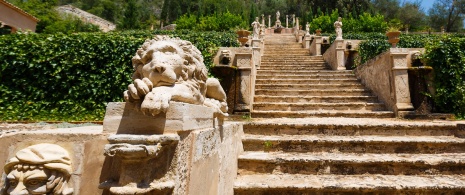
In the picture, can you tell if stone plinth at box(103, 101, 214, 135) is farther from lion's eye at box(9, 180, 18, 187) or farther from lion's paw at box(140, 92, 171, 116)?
lion's eye at box(9, 180, 18, 187)

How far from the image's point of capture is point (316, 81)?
7375mm

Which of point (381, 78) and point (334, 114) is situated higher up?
point (381, 78)

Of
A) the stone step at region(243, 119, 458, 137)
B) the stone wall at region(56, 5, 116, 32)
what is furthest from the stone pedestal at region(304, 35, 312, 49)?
the stone wall at region(56, 5, 116, 32)

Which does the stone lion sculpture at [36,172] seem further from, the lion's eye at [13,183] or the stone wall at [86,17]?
the stone wall at [86,17]

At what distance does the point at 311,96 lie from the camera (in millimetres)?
6355

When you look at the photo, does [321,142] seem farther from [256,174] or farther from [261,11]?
[261,11]

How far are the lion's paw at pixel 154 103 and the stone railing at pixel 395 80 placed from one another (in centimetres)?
555

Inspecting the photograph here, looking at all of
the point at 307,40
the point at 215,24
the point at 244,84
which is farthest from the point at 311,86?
the point at 215,24

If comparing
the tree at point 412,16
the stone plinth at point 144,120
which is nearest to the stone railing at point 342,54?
the stone plinth at point 144,120

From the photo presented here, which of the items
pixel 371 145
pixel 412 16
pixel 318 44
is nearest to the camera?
pixel 371 145

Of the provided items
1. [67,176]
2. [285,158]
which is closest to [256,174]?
[285,158]

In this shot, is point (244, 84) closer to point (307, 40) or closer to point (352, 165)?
point (352, 165)

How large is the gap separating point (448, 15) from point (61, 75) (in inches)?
1854

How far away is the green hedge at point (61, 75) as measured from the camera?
234 inches
